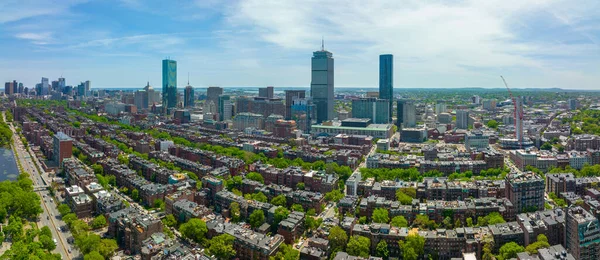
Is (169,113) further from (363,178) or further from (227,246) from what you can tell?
(227,246)

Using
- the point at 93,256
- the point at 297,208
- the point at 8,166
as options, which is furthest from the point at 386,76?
the point at 93,256

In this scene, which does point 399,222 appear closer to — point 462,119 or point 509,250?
point 509,250

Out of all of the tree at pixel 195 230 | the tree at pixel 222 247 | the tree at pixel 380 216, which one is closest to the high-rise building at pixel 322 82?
the tree at pixel 380 216

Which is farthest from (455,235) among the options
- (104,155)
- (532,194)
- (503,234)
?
(104,155)

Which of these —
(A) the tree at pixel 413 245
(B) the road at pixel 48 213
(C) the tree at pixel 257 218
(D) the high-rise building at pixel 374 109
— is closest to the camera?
(A) the tree at pixel 413 245

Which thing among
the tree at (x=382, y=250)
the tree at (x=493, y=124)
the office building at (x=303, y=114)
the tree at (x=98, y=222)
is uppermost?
the office building at (x=303, y=114)

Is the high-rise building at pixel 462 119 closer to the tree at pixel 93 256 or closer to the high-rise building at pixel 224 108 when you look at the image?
the high-rise building at pixel 224 108

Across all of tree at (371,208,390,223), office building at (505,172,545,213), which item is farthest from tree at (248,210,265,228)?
office building at (505,172,545,213)
